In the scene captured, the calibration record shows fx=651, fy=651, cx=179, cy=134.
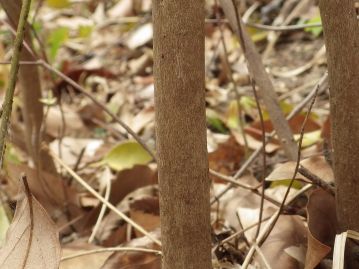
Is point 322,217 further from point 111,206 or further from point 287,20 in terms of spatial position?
point 287,20

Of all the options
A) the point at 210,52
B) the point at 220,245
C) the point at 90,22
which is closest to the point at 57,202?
the point at 220,245

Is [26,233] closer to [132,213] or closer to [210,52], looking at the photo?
[132,213]

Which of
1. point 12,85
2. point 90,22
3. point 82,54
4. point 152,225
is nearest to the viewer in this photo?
point 12,85

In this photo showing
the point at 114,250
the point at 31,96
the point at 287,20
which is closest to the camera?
the point at 114,250

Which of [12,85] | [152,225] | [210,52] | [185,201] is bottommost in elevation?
[152,225]

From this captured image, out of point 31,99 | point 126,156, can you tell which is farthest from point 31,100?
point 126,156

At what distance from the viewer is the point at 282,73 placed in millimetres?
2418

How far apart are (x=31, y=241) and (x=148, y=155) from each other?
87 cm

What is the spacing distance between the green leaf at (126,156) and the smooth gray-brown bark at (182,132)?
3.02ft

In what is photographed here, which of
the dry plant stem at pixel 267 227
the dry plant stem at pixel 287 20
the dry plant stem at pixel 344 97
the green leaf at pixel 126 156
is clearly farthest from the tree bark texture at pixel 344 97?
the dry plant stem at pixel 287 20

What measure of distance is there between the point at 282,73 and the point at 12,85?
1728 mm

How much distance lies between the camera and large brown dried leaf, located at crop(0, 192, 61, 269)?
2.88ft

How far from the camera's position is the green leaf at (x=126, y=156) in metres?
1.76

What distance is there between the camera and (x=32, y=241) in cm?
89
